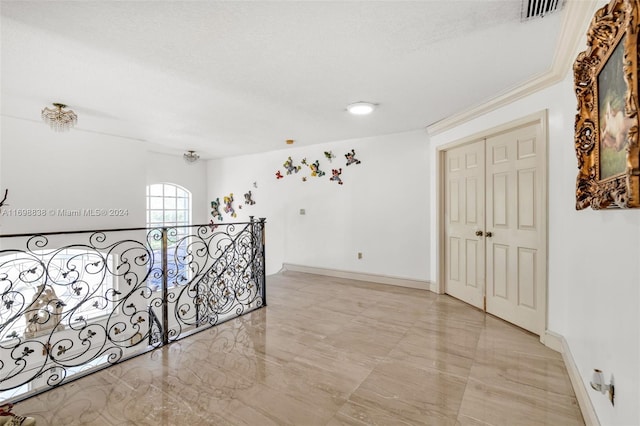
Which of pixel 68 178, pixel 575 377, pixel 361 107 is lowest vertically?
pixel 575 377

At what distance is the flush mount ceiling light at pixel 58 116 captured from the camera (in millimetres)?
3487

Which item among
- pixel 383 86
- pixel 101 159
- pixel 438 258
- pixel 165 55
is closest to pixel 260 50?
pixel 165 55

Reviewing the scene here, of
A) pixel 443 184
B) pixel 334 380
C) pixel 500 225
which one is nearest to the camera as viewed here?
pixel 334 380

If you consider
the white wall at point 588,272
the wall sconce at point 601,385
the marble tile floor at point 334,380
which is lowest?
the marble tile floor at point 334,380

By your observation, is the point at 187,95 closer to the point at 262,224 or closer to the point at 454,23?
the point at 262,224

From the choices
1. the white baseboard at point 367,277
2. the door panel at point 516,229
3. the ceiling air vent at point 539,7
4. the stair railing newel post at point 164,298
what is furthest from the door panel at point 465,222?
the stair railing newel post at point 164,298

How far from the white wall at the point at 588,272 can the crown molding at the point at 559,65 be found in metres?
0.07

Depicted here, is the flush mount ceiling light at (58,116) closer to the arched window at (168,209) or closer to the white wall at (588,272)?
the arched window at (168,209)

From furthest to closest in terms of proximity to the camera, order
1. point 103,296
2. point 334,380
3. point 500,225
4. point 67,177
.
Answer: point 67,177 → point 103,296 → point 500,225 → point 334,380

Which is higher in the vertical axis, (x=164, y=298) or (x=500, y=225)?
(x=500, y=225)

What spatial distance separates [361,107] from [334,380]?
2812mm

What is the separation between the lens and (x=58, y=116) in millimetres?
3492

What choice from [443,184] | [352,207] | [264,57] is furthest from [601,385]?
[352,207]

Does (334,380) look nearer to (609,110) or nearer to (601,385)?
(601,385)
